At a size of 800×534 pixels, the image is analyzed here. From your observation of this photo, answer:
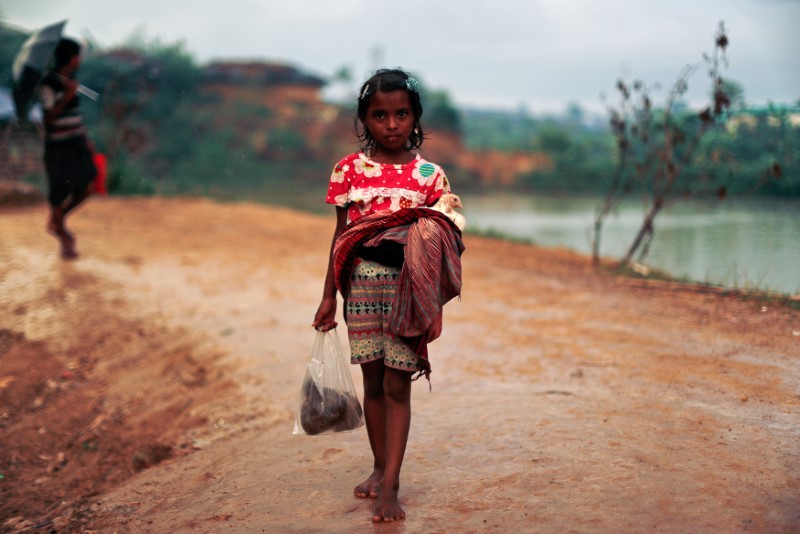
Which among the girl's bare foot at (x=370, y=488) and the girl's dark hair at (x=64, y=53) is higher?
the girl's dark hair at (x=64, y=53)

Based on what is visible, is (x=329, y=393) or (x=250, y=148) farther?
(x=250, y=148)

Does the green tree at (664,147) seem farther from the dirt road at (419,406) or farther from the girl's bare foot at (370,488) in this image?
the girl's bare foot at (370,488)

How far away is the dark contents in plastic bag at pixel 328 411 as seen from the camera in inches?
109

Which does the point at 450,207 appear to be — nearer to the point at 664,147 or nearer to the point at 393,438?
the point at 393,438

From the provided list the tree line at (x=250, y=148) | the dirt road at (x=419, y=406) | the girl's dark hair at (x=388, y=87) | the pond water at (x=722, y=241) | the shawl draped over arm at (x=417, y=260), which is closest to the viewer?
the shawl draped over arm at (x=417, y=260)

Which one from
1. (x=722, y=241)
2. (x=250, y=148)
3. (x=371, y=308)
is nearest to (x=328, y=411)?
(x=371, y=308)

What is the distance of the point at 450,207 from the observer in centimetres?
248

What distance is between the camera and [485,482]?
107 inches

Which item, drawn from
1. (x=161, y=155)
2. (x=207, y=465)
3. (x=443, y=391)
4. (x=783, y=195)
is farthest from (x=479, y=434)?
(x=161, y=155)

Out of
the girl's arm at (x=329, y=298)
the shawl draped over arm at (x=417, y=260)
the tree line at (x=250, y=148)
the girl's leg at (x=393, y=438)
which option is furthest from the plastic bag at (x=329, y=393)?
the tree line at (x=250, y=148)

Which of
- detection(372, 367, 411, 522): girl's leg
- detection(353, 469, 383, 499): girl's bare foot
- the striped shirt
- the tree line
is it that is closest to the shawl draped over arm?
detection(372, 367, 411, 522): girl's leg

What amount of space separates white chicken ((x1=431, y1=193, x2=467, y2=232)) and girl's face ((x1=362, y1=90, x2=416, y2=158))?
250 mm

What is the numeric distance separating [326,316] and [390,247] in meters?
0.42

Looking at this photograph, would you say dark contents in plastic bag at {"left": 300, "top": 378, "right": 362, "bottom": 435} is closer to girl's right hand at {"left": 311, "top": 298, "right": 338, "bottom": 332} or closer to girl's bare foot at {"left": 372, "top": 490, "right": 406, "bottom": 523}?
girl's right hand at {"left": 311, "top": 298, "right": 338, "bottom": 332}
